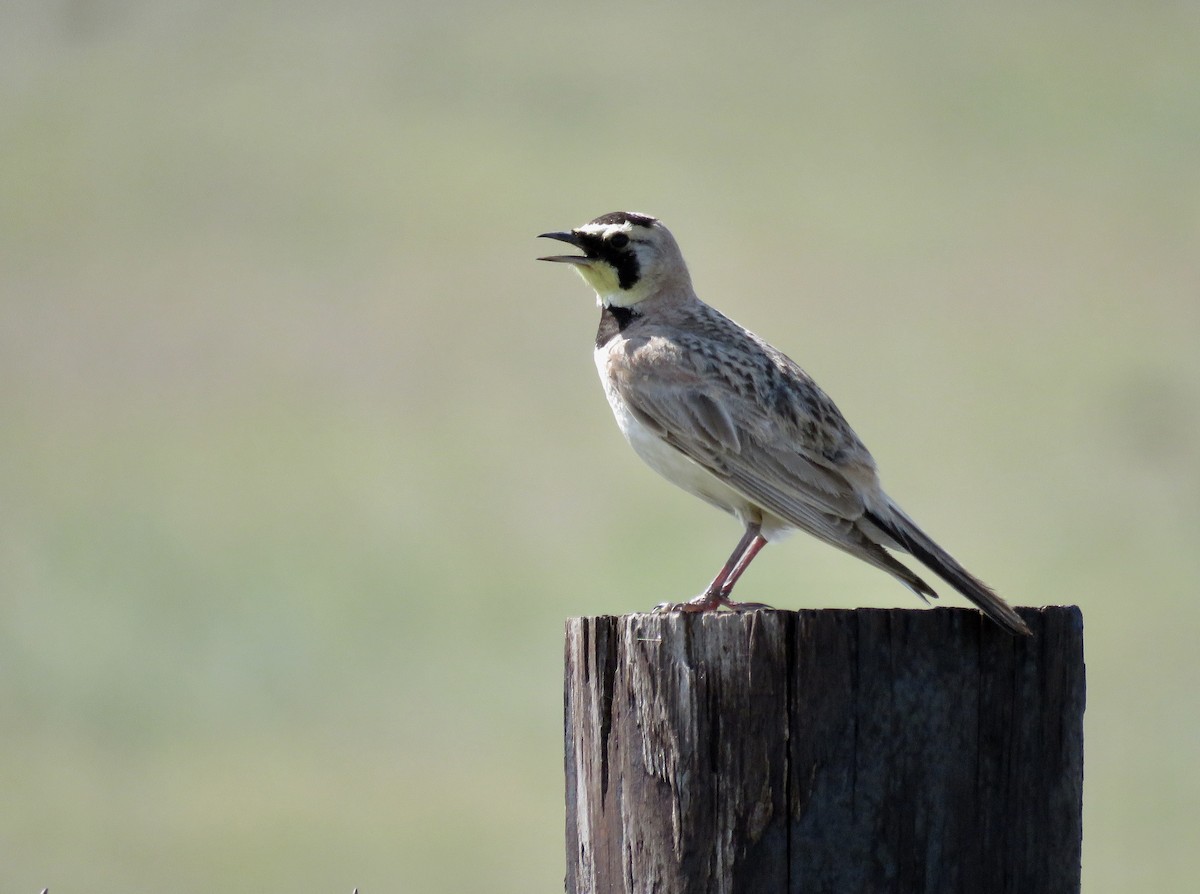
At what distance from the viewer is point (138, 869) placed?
15570 mm

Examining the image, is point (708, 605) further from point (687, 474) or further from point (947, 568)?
point (687, 474)

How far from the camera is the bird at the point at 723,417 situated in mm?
6215

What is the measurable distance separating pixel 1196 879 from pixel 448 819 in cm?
668

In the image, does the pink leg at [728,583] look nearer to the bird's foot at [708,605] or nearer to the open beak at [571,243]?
the bird's foot at [708,605]

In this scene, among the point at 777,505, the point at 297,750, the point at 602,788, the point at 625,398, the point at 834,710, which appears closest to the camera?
the point at 834,710

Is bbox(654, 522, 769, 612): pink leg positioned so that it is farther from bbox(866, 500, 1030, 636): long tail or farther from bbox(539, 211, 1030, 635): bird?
bbox(866, 500, 1030, 636): long tail

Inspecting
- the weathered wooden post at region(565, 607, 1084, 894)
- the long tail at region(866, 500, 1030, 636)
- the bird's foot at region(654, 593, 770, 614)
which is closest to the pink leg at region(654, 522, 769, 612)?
the bird's foot at region(654, 593, 770, 614)

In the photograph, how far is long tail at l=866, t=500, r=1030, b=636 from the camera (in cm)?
420

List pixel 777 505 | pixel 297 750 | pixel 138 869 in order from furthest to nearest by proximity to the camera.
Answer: pixel 297 750
pixel 138 869
pixel 777 505

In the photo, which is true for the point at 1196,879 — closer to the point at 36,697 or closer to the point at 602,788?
the point at 36,697

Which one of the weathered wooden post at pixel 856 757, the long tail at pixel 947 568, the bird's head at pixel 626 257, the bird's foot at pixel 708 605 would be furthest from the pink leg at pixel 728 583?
the bird's head at pixel 626 257

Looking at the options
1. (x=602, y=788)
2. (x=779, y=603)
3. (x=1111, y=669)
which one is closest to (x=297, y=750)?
(x=779, y=603)

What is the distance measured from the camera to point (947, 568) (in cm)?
518

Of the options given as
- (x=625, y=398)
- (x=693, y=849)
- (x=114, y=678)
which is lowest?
(x=693, y=849)
